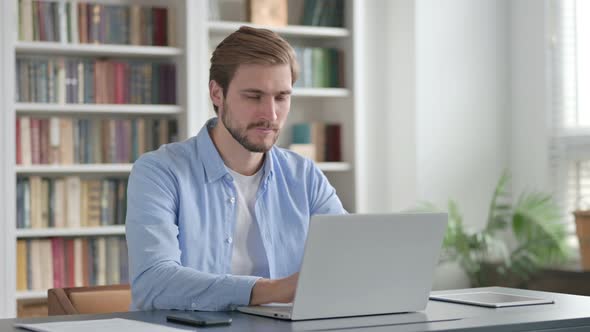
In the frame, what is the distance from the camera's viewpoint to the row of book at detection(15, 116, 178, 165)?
167 inches

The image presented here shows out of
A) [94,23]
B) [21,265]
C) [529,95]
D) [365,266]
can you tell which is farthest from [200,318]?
[529,95]

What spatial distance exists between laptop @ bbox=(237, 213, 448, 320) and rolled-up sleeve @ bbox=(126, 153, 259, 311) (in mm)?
70

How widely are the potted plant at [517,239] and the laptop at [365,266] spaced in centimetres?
271

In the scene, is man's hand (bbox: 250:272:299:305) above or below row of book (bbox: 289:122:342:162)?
below

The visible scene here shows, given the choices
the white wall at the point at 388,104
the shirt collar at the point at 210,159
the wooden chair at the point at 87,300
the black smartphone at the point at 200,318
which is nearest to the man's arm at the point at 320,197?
the shirt collar at the point at 210,159

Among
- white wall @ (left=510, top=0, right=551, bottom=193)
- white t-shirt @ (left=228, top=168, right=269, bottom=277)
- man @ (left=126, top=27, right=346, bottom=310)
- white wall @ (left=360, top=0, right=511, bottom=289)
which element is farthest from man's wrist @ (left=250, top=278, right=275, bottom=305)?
white wall @ (left=510, top=0, right=551, bottom=193)

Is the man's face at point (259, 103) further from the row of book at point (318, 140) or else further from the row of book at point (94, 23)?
the row of book at point (318, 140)

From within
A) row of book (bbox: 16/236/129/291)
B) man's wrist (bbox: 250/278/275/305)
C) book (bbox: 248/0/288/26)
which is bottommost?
row of book (bbox: 16/236/129/291)

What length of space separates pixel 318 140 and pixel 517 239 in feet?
Result: 3.57

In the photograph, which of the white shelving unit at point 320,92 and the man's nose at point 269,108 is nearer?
the man's nose at point 269,108

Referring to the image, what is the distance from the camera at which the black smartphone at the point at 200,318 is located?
1705mm

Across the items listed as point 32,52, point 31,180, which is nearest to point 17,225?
point 31,180

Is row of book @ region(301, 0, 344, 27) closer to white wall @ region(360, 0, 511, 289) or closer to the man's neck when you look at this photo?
white wall @ region(360, 0, 511, 289)

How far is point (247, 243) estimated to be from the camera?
233 centimetres
